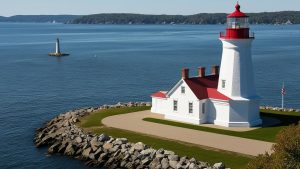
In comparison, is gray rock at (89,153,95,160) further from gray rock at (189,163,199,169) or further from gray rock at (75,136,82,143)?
gray rock at (189,163,199,169)

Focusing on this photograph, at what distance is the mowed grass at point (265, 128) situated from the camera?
38694mm

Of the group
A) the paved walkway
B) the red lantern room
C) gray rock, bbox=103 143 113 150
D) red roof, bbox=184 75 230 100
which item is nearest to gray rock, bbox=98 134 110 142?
gray rock, bbox=103 143 113 150

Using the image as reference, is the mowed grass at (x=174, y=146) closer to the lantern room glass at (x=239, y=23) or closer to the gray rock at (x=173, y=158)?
the gray rock at (x=173, y=158)

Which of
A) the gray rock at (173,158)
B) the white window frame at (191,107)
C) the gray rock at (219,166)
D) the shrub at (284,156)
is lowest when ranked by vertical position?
the gray rock at (173,158)

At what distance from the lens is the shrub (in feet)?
70.5

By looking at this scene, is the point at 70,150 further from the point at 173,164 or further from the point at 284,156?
the point at 284,156

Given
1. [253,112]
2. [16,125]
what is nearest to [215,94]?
[253,112]

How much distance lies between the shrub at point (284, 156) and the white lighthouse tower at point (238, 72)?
59.4ft

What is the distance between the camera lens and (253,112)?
4275 centimetres

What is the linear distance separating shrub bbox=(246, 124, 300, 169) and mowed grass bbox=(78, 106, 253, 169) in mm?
8108

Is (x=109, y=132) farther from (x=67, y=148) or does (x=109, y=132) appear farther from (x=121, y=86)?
(x=121, y=86)

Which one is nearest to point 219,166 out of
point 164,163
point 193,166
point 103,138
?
point 193,166

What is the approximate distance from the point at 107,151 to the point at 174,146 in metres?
5.08

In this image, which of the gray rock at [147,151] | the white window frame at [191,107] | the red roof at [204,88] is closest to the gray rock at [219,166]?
the gray rock at [147,151]
